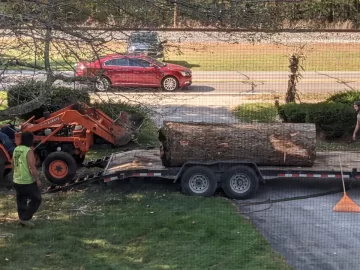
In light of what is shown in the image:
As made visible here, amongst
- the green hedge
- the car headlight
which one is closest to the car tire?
the car headlight

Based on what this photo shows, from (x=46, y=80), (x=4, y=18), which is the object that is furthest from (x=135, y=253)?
(x=4, y=18)

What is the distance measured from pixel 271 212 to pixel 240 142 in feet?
4.44

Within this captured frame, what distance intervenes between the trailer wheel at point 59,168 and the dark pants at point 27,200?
198 centimetres

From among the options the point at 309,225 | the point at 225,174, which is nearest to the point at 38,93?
the point at 225,174

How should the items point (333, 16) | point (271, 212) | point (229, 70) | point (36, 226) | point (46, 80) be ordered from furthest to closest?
1. point (229, 70)
2. point (333, 16)
3. point (271, 212)
4. point (36, 226)
5. point (46, 80)

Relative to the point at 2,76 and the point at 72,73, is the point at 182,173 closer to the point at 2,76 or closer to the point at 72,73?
the point at 72,73

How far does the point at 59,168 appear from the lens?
10.6m

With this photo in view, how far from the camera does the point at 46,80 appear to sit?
8.18 meters

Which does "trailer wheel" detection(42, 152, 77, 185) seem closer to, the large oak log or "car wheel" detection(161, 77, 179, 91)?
the large oak log

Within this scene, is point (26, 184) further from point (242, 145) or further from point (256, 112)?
point (256, 112)

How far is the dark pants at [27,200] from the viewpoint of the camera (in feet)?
→ 28.2

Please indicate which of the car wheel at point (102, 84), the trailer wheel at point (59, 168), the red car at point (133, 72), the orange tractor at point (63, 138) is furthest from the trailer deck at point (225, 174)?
the car wheel at point (102, 84)

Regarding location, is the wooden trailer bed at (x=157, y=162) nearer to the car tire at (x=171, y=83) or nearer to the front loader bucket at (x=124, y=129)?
the front loader bucket at (x=124, y=129)

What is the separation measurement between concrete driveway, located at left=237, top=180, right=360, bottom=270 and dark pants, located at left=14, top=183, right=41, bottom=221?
3.10 m
